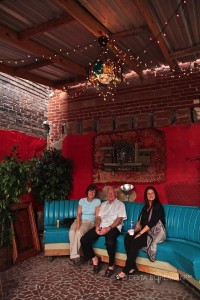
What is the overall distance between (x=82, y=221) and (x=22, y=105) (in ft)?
8.83

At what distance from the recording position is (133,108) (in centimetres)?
489

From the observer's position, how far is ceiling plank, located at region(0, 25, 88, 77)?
312 cm

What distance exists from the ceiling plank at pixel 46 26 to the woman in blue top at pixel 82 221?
99.8 inches

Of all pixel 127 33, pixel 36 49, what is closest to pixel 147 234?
pixel 127 33

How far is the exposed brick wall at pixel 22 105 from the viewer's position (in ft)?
16.0

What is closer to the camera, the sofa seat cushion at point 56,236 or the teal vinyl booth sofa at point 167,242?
the teal vinyl booth sofa at point 167,242

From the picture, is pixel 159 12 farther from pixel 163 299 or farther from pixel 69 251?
pixel 69 251

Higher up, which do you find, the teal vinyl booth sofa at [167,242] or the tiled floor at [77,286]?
the teal vinyl booth sofa at [167,242]

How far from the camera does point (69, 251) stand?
4.26 meters

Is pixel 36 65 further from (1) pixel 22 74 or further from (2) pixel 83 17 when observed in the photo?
(2) pixel 83 17

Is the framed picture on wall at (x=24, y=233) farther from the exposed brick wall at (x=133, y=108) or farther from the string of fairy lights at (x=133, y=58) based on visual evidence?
the string of fairy lights at (x=133, y=58)

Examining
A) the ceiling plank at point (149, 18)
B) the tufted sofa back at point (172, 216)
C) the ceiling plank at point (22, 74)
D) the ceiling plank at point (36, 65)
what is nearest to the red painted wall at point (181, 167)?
the tufted sofa back at point (172, 216)

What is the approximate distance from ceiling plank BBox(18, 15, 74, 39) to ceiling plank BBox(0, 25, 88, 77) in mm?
98

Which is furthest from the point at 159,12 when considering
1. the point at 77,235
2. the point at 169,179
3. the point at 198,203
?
the point at 77,235
